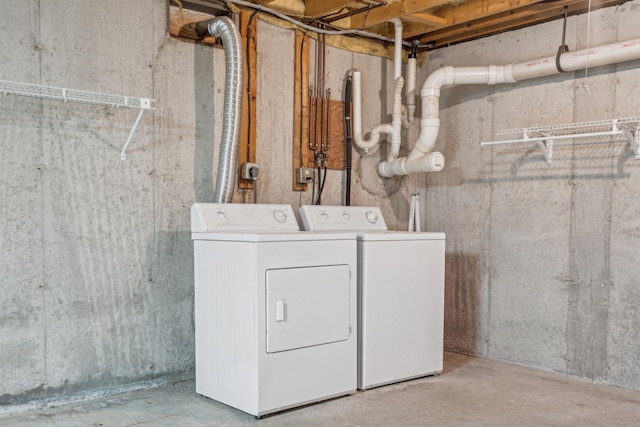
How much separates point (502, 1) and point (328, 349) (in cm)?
246

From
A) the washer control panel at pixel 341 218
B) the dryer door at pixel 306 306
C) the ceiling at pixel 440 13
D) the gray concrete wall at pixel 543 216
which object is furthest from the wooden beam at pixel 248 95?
the gray concrete wall at pixel 543 216

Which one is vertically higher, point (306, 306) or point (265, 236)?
point (265, 236)

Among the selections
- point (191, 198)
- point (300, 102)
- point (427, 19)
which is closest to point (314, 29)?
point (300, 102)

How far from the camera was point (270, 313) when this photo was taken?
2.83 metres

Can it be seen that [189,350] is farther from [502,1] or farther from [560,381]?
[502,1]

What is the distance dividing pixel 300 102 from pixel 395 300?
5.15ft

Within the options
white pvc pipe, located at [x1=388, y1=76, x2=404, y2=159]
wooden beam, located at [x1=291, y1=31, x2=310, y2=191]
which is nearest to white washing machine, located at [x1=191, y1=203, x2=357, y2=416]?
wooden beam, located at [x1=291, y1=31, x2=310, y2=191]

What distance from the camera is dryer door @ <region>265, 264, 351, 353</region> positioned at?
2.85 metres

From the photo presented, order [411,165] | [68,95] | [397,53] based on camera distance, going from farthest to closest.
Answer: [397,53] < [411,165] < [68,95]

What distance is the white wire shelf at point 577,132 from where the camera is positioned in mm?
3240

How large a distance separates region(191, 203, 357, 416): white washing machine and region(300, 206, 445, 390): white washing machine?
4.2 inches

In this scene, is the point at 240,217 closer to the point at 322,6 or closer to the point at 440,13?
the point at 322,6

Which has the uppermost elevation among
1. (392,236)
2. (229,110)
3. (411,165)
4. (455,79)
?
(455,79)

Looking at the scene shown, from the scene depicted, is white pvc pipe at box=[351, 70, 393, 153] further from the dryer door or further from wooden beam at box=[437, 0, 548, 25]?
the dryer door
